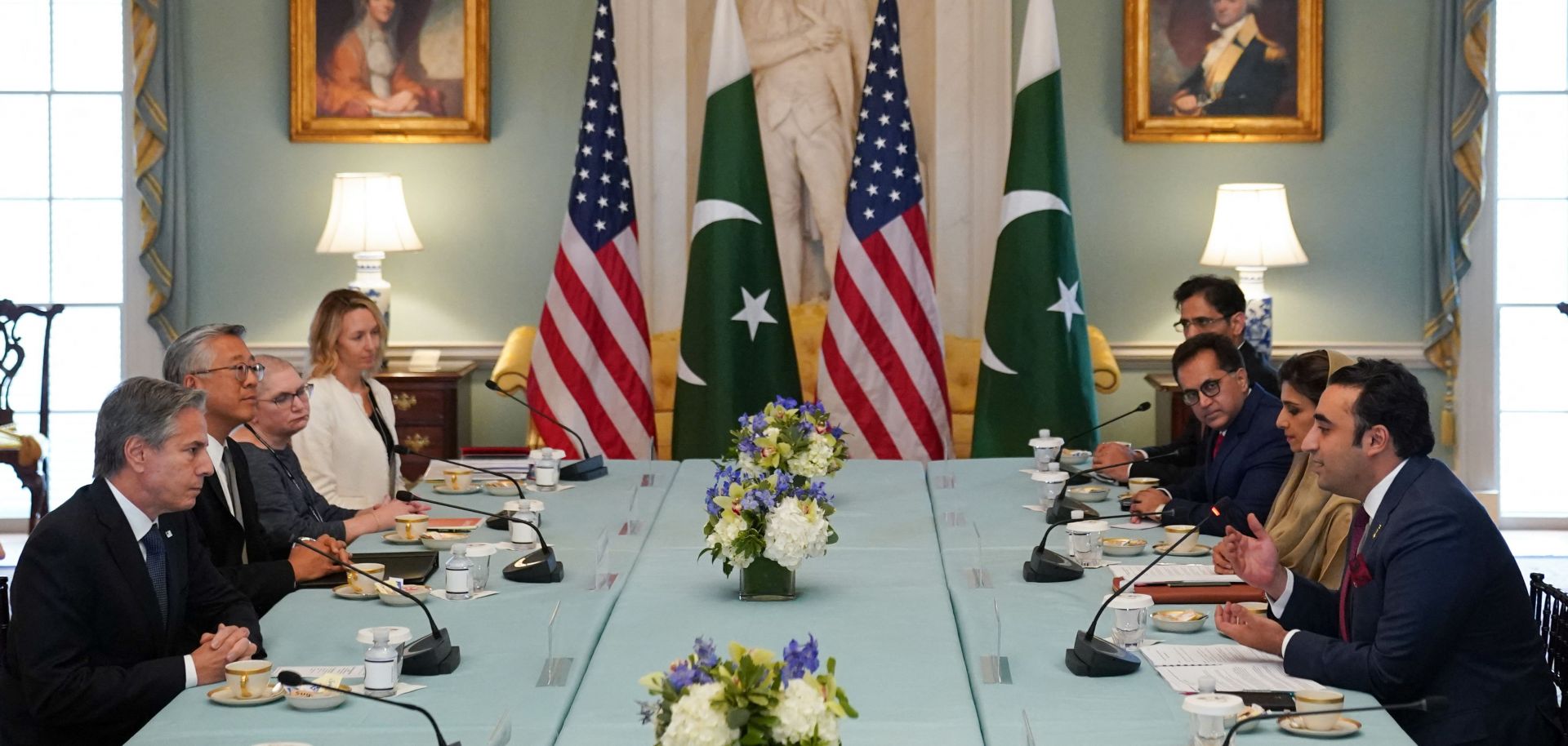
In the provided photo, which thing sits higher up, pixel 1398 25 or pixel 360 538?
pixel 1398 25

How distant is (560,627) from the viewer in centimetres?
287

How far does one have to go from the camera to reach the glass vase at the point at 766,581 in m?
3.29

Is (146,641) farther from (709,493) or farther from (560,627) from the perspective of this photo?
(709,493)

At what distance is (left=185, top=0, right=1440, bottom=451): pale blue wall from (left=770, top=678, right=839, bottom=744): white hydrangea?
5.76 meters

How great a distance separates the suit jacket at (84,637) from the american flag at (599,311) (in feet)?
11.7

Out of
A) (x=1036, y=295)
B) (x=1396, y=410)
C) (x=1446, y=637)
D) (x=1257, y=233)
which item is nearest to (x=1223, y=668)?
(x=1446, y=637)

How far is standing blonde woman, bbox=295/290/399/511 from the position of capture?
4641mm

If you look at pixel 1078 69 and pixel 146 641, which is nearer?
pixel 146 641


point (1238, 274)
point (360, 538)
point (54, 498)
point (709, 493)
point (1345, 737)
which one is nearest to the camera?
point (1345, 737)

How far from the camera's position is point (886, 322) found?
6449 millimetres

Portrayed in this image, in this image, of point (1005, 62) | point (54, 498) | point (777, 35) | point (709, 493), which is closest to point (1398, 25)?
point (1005, 62)

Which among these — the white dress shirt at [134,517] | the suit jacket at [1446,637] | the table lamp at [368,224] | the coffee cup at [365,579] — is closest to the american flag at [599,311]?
the table lamp at [368,224]

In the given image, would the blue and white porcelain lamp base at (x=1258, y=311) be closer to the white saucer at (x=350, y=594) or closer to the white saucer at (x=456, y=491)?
the white saucer at (x=456, y=491)

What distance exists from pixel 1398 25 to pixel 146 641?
19.8ft
